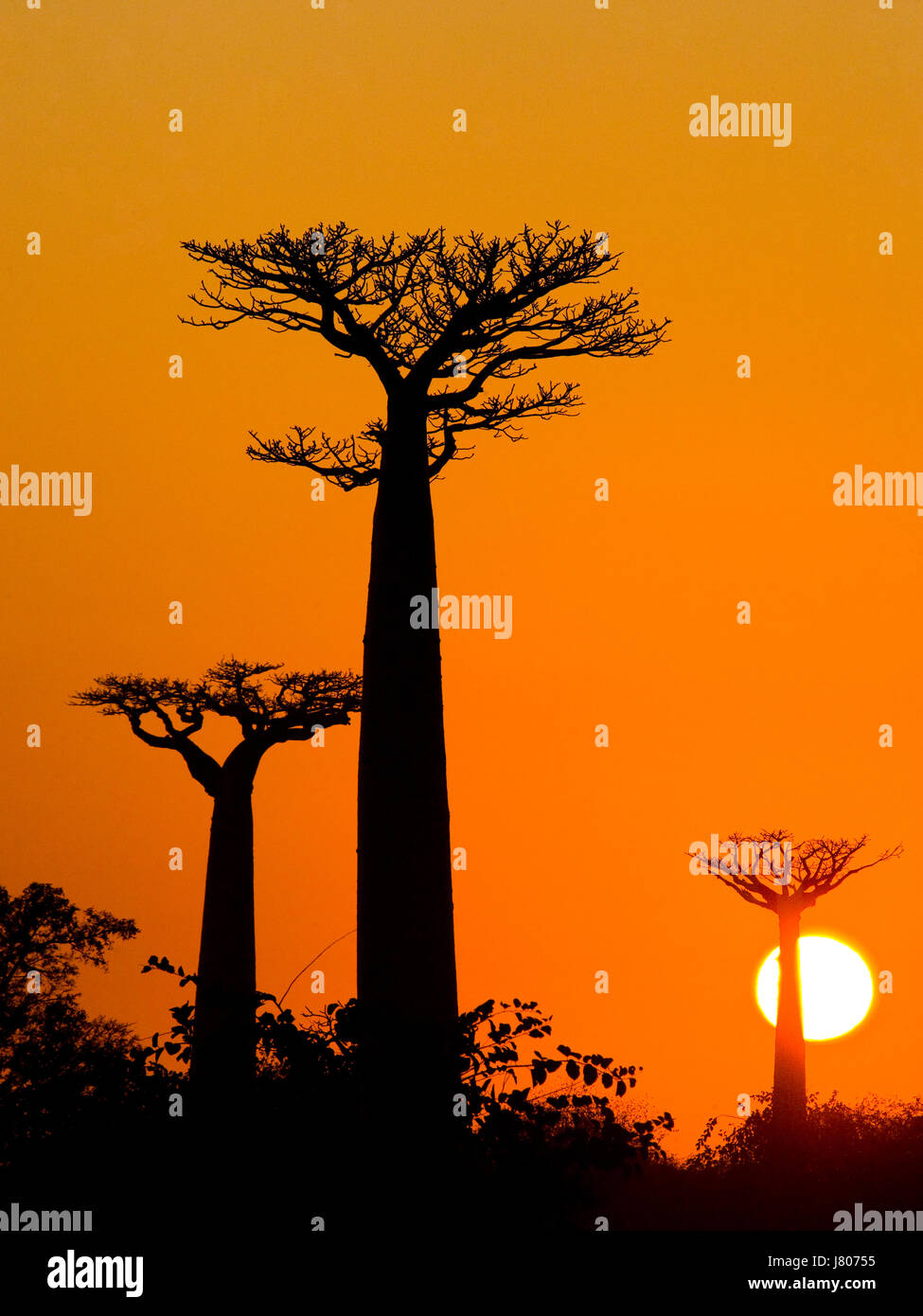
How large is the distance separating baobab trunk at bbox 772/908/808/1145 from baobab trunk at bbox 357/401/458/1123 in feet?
48.4

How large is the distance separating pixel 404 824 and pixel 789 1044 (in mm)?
15443

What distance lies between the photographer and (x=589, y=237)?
377 inches

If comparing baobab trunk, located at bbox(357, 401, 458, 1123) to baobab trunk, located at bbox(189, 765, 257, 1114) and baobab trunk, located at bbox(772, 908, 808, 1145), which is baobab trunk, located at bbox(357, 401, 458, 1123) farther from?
baobab trunk, located at bbox(772, 908, 808, 1145)

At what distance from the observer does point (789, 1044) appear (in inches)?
870

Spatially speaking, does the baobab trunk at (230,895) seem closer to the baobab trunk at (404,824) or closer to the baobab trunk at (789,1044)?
the baobab trunk at (404,824)

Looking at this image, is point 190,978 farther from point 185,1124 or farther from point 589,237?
point 589,237

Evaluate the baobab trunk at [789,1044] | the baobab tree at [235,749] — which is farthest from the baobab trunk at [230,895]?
the baobab trunk at [789,1044]

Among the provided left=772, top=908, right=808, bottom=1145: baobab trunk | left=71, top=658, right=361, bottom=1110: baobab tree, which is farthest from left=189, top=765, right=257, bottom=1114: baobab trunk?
left=772, top=908, right=808, bottom=1145: baobab trunk

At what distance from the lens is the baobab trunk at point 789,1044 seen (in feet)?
70.4

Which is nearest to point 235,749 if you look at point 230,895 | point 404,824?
point 230,895

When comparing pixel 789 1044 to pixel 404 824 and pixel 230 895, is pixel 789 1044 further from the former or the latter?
pixel 404 824

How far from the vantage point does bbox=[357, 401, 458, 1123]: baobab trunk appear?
8070 millimetres

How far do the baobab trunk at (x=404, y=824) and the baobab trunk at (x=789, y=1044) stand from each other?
1476 cm
